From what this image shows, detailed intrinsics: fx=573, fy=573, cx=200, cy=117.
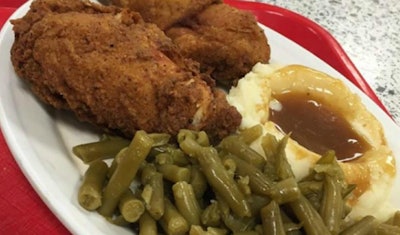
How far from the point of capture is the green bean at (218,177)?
6.07 feet

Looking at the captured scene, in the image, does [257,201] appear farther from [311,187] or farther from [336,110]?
[336,110]

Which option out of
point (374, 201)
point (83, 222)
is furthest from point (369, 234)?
point (83, 222)

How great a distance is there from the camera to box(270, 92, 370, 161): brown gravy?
8.09 ft

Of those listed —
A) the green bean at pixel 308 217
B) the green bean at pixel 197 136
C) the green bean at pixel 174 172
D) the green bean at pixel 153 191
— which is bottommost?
the green bean at pixel 308 217

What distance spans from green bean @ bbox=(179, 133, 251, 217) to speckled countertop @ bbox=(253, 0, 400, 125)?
5.73ft

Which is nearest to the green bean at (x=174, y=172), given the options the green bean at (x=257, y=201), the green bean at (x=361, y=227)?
the green bean at (x=257, y=201)

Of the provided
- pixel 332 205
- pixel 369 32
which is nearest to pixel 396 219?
pixel 332 205

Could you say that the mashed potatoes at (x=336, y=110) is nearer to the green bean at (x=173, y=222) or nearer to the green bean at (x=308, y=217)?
the green bean at (x=308, y=217)

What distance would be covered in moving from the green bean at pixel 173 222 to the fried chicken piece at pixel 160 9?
1097mm

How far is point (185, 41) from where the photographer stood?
2.61 metres

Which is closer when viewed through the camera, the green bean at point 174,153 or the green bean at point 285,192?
the green bean at point 285,192

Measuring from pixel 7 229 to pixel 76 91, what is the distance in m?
0.55

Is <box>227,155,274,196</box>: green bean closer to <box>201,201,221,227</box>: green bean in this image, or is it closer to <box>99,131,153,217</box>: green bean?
<box>201,201,221,227</box>: green bean

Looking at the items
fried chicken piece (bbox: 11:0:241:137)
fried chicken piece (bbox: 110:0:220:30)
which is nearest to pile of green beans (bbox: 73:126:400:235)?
fried chicken piece (bbox: 11:0:241:137)
